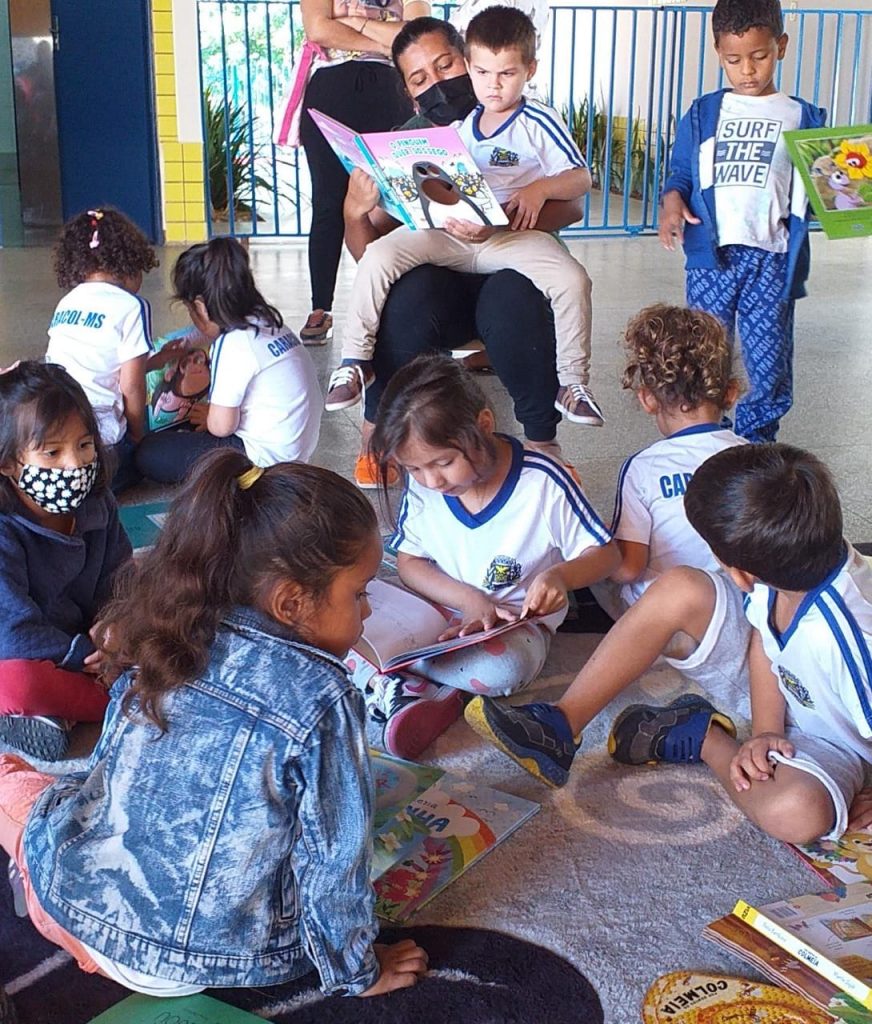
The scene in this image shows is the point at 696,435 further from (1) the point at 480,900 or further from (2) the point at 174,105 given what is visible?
(2) the point at 174,105

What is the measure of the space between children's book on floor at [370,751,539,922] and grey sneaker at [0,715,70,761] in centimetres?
48

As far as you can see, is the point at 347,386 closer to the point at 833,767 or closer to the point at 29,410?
the point at 29,410

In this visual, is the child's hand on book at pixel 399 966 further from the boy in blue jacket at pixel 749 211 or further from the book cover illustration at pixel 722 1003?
the boy in blue jacket at pixel 749 211

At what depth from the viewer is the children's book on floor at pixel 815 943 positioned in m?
1.23

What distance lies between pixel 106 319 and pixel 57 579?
0.99 m

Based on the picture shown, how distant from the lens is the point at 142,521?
8.87 feet

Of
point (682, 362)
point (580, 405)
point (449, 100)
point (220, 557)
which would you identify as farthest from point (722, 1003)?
point (449, 100)

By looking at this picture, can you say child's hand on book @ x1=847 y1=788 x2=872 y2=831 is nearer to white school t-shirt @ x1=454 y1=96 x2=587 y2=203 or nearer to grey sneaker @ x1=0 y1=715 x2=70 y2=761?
grey sneaker @ x1=0 y1=715 x2=70 y2=761

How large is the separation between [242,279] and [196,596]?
157cm

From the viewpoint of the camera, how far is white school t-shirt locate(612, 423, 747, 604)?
2.06 meters

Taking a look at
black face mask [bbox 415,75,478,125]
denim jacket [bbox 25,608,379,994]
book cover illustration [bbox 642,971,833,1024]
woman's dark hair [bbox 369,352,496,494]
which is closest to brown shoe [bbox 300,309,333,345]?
black face mask [bbox 415,75,478,125]

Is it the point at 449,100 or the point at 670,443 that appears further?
the point at 449,100

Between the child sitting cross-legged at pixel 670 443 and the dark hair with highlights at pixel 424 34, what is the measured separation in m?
1.13

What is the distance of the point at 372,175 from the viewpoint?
2.75 metres
